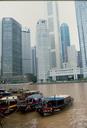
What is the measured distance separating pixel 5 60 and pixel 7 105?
361 ft

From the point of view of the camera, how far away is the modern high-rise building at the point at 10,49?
12439 centimetres

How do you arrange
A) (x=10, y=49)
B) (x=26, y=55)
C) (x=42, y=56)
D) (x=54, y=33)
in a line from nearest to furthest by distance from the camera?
(x=10, y=49), (x=42, y=56), (x=26, y=55), (x=54, y=33)

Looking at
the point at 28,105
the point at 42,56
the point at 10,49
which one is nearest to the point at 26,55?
the point at 42,56

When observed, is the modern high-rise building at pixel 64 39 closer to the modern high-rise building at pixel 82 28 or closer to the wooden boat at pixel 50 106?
the modern high-rise building at pixel 82 28

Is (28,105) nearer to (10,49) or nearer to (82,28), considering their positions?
(10,49)

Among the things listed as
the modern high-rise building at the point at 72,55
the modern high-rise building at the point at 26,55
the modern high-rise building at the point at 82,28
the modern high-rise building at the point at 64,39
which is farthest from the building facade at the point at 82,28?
the modern high-rise building at the point at 26,55

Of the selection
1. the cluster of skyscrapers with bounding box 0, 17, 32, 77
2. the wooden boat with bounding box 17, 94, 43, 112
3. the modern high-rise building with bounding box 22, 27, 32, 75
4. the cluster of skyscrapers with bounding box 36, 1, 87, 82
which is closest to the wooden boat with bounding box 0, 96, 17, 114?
the wooden boat with bounding box 17, 94, 43, 112

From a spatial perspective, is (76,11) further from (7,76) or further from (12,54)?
(7,76)

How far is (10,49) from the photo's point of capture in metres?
127

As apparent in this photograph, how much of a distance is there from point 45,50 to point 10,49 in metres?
30.8

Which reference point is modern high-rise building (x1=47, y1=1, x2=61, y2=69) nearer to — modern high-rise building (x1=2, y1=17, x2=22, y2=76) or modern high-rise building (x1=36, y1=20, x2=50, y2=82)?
modern high-rise building (x1=36, y1=20, x2=50, y2=82)

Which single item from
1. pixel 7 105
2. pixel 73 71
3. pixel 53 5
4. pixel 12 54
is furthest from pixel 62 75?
pixel 7 105

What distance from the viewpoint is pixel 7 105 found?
18.1 m

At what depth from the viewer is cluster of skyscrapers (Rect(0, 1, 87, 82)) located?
128 metres
